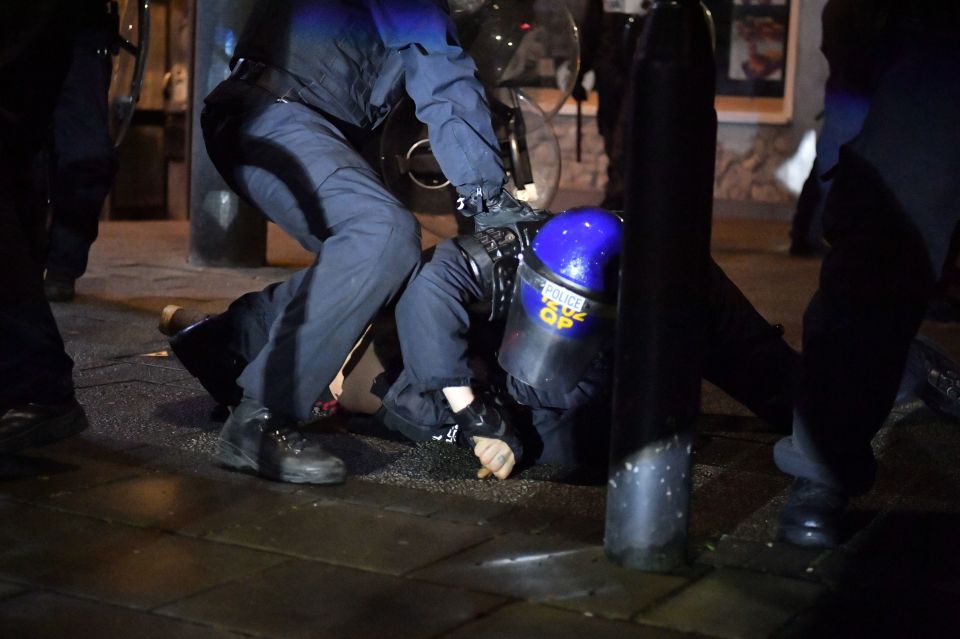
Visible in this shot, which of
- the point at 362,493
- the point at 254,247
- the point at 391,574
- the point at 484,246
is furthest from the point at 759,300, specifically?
the point at 391,574

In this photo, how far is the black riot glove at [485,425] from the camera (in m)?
3.68

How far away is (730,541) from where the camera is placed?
315cm

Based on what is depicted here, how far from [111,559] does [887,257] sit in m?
1.70

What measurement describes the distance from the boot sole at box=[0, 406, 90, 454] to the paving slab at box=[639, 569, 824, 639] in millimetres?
1673

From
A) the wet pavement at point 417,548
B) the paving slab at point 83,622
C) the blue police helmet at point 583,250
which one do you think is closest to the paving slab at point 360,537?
the wet pavement at point 417,548

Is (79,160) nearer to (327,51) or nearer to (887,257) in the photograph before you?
(327,51)

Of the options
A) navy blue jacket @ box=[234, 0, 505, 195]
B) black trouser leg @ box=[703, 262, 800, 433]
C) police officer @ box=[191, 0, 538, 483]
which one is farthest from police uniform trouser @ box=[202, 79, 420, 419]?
black trouser leg @ box=[703, 262, 800, 433]

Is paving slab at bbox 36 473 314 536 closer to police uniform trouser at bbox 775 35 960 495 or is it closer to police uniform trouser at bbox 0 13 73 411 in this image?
police uniform trouser at bbox 0 13 73 411

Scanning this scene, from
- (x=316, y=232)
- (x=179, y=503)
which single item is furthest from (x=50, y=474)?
(x=316, y=232)

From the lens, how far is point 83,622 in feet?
8.39

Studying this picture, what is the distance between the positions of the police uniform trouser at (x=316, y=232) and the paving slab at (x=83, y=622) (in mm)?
1004

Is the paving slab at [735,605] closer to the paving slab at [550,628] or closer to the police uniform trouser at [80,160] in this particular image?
the paving slab at [550,628]

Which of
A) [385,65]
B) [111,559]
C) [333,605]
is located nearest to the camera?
[333,605]

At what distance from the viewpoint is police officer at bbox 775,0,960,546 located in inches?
122
